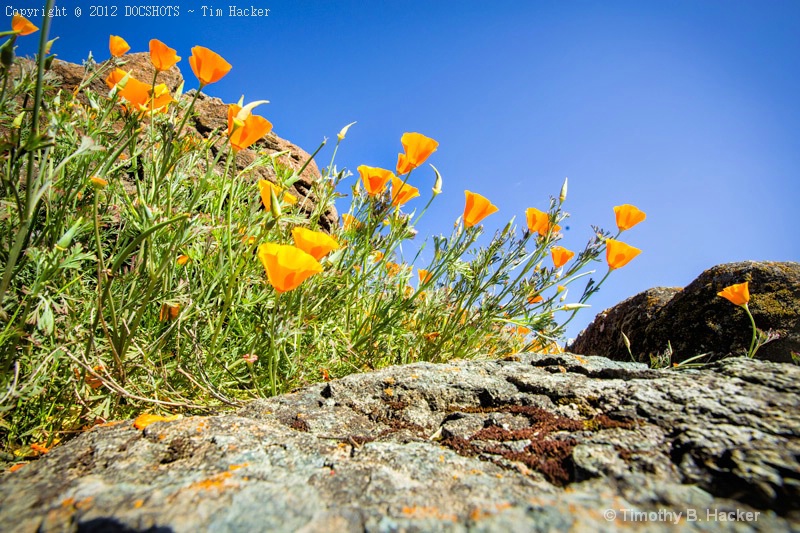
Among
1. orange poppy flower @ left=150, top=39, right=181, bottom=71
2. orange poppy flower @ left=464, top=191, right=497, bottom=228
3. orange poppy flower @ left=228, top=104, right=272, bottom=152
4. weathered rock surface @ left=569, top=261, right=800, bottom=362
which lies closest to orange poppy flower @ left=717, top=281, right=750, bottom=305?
weathered rock surface @ left=569, top=261, right=800, bottom=362

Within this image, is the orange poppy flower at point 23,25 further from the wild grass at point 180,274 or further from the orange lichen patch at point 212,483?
the orange lichen patch at point 212,483

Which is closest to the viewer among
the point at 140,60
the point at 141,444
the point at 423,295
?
the point at 141,444

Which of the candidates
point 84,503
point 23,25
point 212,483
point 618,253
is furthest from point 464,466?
point 23,25

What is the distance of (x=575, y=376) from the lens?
5.61ft

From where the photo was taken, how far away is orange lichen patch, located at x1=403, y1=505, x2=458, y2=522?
0.76 meters

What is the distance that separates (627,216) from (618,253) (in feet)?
1.01

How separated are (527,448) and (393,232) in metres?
1.96

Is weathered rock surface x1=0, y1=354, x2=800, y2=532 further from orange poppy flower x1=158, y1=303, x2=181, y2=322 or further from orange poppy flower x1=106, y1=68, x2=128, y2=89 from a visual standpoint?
orange poppy flower x1=106, y1=68, x2=128, y2=89

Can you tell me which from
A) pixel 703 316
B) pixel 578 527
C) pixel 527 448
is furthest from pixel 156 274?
pixel 703 316

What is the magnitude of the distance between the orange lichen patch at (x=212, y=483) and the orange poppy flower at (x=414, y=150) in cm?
208

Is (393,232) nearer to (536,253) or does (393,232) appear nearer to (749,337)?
(536,253)

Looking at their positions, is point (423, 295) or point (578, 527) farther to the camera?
point (423, 295)

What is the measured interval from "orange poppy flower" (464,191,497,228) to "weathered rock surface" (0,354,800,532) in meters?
A: 1.56

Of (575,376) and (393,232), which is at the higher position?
(393,232)
